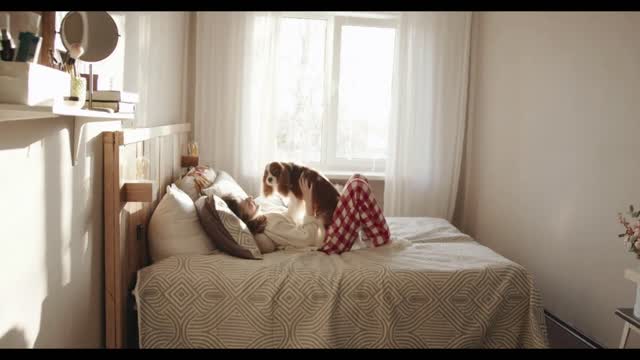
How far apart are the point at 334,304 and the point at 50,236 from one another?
1111mm

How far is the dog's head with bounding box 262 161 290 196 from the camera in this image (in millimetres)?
2686

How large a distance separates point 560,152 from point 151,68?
2.26 m

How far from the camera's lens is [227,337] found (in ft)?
7.25

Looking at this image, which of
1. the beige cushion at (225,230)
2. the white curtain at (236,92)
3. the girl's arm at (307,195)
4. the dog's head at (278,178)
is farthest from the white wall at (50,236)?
the white curtain at (236,92)

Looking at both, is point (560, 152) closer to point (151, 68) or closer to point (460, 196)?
point (460, 196)

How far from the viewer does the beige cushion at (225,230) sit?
7.72 feet

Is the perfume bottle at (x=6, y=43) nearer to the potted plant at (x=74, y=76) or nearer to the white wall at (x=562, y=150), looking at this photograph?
the potted plant at (x=74, y=76)

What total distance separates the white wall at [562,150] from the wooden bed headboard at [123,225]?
214 centimetres

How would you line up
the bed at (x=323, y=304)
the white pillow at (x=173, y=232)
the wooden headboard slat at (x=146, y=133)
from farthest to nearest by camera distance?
the white pillow at (x=173, y=232) < the bed at (x=323, y=304) < the wooden headboard slat at (x=146, y=133)

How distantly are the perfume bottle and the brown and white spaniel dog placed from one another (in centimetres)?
159

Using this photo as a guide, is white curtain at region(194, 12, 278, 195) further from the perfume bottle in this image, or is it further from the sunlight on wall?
the perfume bottle

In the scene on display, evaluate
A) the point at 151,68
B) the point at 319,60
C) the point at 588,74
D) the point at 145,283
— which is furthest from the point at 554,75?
the point at 145,283

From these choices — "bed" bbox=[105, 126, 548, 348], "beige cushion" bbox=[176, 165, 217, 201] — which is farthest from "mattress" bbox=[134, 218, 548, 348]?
"beige cushion" bbox=[176, 165, 217, 201]

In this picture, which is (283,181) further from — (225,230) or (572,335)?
(572,335)
